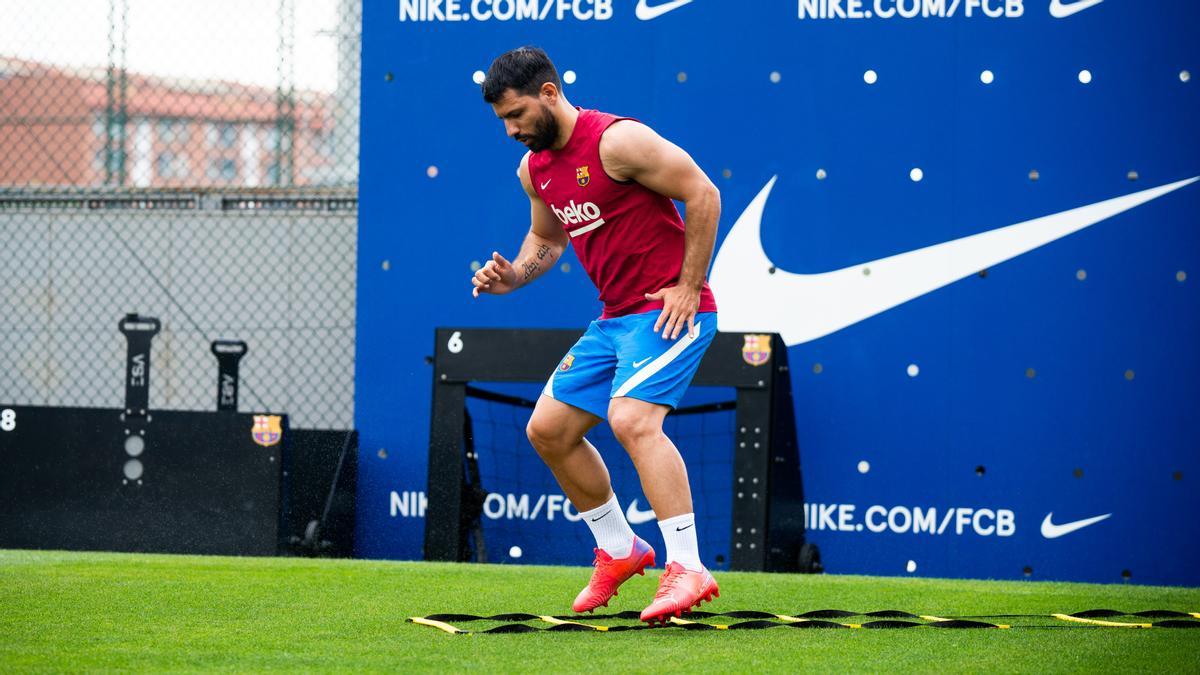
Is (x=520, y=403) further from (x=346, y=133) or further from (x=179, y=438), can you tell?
(x=346, y=133)

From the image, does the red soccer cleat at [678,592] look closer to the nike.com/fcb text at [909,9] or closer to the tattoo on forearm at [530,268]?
the tattoo on forearm at [530,268]

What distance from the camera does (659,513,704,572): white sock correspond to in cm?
390

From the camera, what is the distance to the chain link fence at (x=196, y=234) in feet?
25.4

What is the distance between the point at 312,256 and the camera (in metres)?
7.75

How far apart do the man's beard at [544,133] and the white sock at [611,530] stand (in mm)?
982

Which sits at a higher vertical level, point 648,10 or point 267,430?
point 648,10

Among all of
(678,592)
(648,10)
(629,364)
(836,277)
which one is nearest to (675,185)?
(629,364)

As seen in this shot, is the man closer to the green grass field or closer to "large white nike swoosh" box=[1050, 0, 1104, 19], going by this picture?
the green grass field

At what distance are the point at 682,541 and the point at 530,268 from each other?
0.98 metres

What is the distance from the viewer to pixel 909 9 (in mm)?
6738

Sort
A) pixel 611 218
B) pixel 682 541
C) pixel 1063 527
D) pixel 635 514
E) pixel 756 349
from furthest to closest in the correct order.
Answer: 1. pixel 635 514
2. pixel 1063 527
3. pixel 756 349
4. pixel 611 218
5. pixel 682 541

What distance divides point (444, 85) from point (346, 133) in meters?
Result: 1.17

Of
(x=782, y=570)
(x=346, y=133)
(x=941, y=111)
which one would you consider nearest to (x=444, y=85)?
(x=346, y=133)

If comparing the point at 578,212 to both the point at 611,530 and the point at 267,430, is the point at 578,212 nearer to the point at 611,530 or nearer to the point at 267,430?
the point at 611,530
